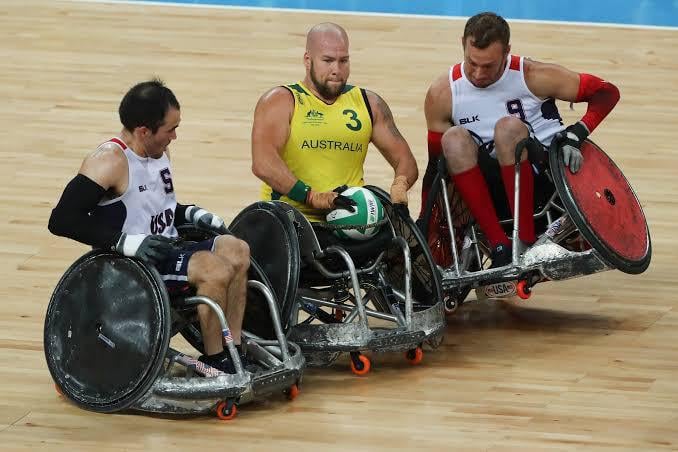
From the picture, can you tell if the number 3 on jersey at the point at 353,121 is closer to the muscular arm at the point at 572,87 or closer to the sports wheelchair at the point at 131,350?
the muscular arm at the point at 572,87

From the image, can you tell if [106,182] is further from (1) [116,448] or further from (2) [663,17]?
(2) [663,17]

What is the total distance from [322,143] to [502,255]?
92 centimetres

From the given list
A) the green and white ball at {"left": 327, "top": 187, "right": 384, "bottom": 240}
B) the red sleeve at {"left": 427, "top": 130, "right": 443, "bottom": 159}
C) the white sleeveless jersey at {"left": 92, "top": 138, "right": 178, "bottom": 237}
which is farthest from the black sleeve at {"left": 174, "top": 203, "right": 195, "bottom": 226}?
the red sleeve at {"left": 427, "top": 130, "right": 443, "bottom": 159}

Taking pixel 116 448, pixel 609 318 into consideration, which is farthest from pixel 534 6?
pixel 116 448

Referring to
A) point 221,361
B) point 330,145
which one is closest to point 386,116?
point 330,145

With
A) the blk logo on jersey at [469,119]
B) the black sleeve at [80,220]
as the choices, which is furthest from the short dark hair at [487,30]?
the black sleeve at [80,220]

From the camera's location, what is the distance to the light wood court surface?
589 centimetres

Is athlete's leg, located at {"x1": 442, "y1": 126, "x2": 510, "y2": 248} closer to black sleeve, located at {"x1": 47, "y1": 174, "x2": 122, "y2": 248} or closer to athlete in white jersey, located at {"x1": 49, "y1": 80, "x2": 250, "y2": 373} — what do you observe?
athlete in white jersey, located at {"x1": 49, "y1": 80, "x2": 250, "y2": 373}

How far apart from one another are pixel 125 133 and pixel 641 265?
230 cm

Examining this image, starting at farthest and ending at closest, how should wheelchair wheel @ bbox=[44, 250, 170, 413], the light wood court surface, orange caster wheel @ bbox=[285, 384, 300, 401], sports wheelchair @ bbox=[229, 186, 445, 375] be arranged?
sports wheelchair @ bbox=[229, 186, 445, 375]
orange caster wheel @ bbox=[285, 384, 300, 401]
the light wood court surface
wheelchair wheel @ bbox=[44, 250, 170, 413]

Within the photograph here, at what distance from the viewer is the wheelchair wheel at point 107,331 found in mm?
5762

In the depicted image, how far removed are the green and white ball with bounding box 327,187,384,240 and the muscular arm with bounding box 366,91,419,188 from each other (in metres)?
0.38

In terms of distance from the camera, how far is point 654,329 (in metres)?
7.14

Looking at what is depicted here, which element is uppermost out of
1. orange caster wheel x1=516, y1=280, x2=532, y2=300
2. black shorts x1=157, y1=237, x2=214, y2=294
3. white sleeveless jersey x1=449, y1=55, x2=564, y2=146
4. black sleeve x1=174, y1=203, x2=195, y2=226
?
white sleeveless jersey x1=449, y1=55, x2=564, y2=146
